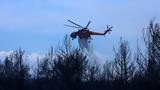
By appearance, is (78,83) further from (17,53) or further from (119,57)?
(17,53)

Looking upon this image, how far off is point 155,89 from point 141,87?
267 cm

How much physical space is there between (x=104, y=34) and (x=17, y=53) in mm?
16566

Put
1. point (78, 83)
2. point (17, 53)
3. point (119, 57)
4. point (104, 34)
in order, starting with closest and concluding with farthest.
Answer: point (78, 83), point (119, 57), point (17, 53), point (104, 34)

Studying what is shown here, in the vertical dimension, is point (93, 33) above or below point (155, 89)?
above

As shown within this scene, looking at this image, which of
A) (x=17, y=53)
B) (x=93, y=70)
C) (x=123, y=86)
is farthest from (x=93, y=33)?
(x=123, y=86)

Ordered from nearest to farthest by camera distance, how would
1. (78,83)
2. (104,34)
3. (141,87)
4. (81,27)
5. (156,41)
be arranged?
1. (156,41)
2. (141,87)
3. (78,83)
4. (81,27)
5. (104,34)

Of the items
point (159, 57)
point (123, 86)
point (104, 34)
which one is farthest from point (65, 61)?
point (104, 34)

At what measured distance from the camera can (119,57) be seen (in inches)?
1927

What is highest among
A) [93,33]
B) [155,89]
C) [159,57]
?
[93,33]

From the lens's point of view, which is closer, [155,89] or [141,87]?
[155,89]

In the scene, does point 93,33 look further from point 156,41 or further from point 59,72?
point 156,41

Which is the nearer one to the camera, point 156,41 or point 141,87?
point 156,41

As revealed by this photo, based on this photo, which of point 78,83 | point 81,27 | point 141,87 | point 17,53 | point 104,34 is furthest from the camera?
point 104,34

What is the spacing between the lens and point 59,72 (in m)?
34.4
